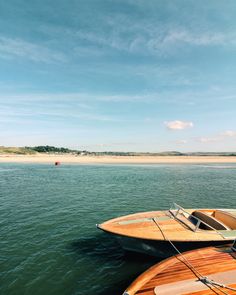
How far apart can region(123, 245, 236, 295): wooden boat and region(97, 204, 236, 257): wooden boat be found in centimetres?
189

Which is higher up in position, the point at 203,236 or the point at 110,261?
the point at 203,236

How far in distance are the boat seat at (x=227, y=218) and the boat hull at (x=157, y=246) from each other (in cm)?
169

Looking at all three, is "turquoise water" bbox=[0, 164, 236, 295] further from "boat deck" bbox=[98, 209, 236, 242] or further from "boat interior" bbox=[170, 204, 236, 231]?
"boat interior" bbox=[170, 204, 236, 231]

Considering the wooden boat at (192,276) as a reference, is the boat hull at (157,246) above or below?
below

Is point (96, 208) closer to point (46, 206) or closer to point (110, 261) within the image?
point (46, 206)

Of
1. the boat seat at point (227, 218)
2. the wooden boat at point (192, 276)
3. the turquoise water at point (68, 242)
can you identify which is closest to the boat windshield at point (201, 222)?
the boat seat at point (227, 218)

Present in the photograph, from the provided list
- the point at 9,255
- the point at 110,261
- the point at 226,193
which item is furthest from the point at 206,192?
the point at 9,255

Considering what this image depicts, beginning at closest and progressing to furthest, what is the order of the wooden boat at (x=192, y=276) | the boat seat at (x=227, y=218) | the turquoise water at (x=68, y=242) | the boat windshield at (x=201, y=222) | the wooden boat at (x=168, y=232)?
the wooden boat at (x=192, y=276)
the turquoise water at (x=68, y=242)
the wooden boat at (x=168, y=232)
the boat windshield at (x=201, y=222)
the boat seat at (x=227, y=218)

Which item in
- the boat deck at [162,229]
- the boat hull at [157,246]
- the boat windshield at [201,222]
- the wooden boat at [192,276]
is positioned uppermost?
the boat windshield at [201,222]

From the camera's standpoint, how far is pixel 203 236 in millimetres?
11906

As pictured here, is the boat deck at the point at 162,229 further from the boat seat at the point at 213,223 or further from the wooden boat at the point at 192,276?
the wooden boat at the point at 192,276

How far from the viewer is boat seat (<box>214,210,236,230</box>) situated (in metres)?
13.2

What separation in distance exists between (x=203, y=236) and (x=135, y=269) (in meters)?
3.65

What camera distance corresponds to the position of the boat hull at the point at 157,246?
11766 millimetres
